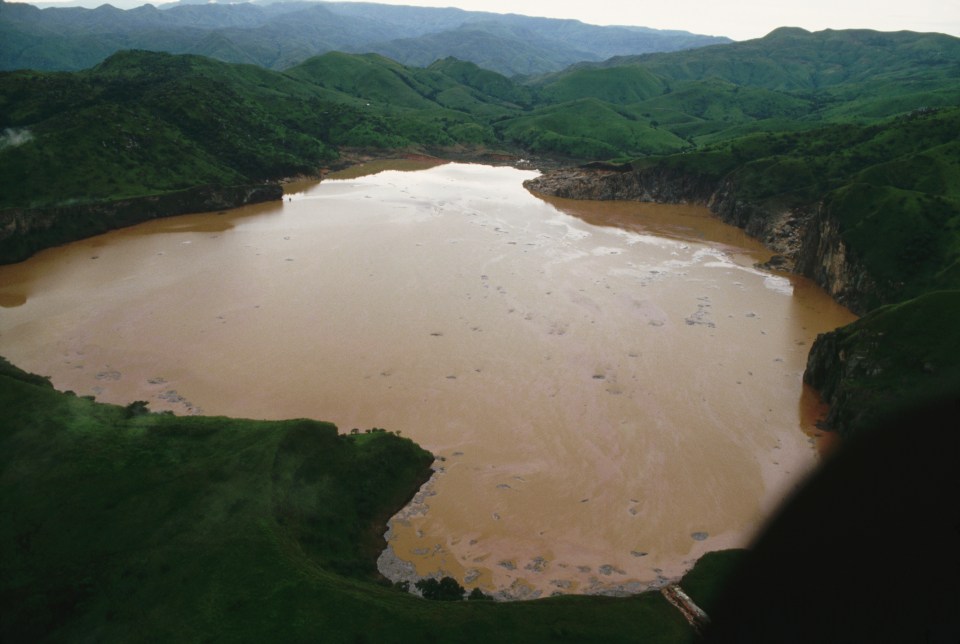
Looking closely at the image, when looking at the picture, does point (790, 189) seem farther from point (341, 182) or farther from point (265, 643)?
point (265, 643)

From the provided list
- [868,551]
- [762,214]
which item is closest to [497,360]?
[868,551]

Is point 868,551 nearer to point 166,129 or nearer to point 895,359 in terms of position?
point 895,359

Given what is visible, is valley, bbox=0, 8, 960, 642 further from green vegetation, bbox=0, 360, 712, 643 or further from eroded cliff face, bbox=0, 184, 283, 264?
eroded cliff face, bbox=0, 184, 283, 264

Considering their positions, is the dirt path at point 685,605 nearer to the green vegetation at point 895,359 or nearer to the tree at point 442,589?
the tree at point 442,589

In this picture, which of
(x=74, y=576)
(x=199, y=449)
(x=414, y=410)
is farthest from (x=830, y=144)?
(x=74, y=576)

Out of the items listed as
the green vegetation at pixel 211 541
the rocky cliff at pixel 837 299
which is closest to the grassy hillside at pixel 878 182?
the rocky cliff at pixel 837 299

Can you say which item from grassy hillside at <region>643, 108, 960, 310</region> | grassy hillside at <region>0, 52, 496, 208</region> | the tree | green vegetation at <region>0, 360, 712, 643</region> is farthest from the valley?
the tree
